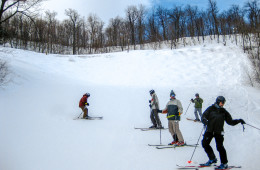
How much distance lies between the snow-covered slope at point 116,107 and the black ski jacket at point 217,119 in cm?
129

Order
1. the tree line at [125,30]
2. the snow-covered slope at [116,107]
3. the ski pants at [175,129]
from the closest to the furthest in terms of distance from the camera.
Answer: the snow-covered slope at [116,107] < the ski pants at [175,129] < the tree line at [125,30]

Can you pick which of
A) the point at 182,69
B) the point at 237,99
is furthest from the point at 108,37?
the point at 237,99

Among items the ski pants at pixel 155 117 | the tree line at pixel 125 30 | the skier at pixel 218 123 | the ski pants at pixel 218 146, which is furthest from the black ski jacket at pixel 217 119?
the tree line at pixel 125 30

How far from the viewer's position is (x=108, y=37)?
51.2 metres

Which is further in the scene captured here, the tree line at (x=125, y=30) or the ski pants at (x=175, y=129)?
the tree line at (x=125, y=30)

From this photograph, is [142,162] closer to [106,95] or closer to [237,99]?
[106,95]

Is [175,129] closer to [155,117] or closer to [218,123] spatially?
[218,123]

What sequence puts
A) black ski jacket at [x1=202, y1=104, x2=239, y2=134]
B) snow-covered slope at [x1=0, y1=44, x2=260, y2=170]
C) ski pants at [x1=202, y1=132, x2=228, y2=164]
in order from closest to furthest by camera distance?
ski pants at [x1=202, y1=132, x2=228, y2=164]
black ski jacket at [x1=202, y1=104, x2=239, y2=134]
snow-covered slope at [x1=0, y1=44, x2=260, y2=170]

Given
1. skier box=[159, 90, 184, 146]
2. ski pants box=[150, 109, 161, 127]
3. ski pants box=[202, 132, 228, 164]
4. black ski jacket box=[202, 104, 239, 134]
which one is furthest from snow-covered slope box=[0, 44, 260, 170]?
black ski jacket box=[202, 104, 239, 134]

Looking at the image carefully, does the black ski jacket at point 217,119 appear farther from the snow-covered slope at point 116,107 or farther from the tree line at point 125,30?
the tree line at point 125,30

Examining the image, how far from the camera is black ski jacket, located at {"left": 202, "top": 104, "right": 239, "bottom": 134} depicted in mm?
4180

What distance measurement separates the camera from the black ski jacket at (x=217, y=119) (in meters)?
4.18

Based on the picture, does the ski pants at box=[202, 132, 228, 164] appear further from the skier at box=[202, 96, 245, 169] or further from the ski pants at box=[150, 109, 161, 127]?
the ski pants at box=[150, 109, 161, 127]

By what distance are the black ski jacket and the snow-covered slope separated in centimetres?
129
